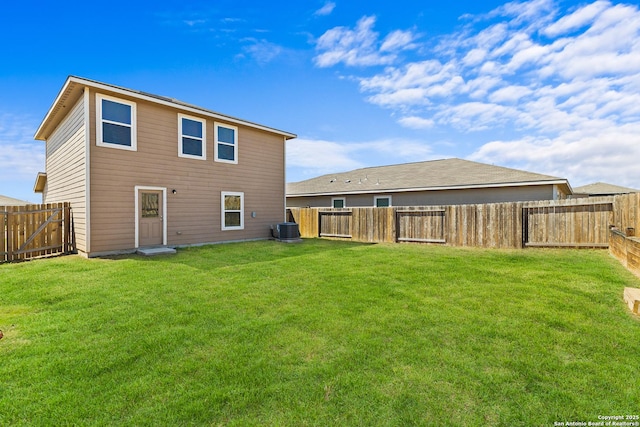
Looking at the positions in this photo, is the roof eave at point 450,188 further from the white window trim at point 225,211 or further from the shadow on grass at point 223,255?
the shadow on grass at point 223,255

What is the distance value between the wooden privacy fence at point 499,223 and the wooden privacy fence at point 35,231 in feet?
31.6

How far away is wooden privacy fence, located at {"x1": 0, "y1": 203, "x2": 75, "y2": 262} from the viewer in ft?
24.9

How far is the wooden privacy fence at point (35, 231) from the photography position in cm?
759

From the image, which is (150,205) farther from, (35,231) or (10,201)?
(10,201)

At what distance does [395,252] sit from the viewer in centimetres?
871

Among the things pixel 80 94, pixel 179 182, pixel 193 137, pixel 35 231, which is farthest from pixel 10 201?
pixel 193 137

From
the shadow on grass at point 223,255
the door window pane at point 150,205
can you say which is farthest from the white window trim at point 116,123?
the shadow on grass at point 223,255

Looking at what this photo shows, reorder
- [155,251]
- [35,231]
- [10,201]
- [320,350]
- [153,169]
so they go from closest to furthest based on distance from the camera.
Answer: [320,350] < [35,231] < [155,251] < [153,169] < [10,201]

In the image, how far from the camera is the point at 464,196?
13.9 meters

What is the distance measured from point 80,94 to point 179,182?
3626 millimetres

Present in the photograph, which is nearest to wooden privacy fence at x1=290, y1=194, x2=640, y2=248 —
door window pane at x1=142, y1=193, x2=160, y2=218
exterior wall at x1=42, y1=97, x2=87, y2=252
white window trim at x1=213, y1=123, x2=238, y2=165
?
white window trim at x1=213, y1=123, x2=238, y2=165

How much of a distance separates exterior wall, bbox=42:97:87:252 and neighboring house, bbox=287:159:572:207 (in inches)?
485

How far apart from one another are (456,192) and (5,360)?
15.2 m

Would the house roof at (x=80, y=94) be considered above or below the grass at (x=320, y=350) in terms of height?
above
